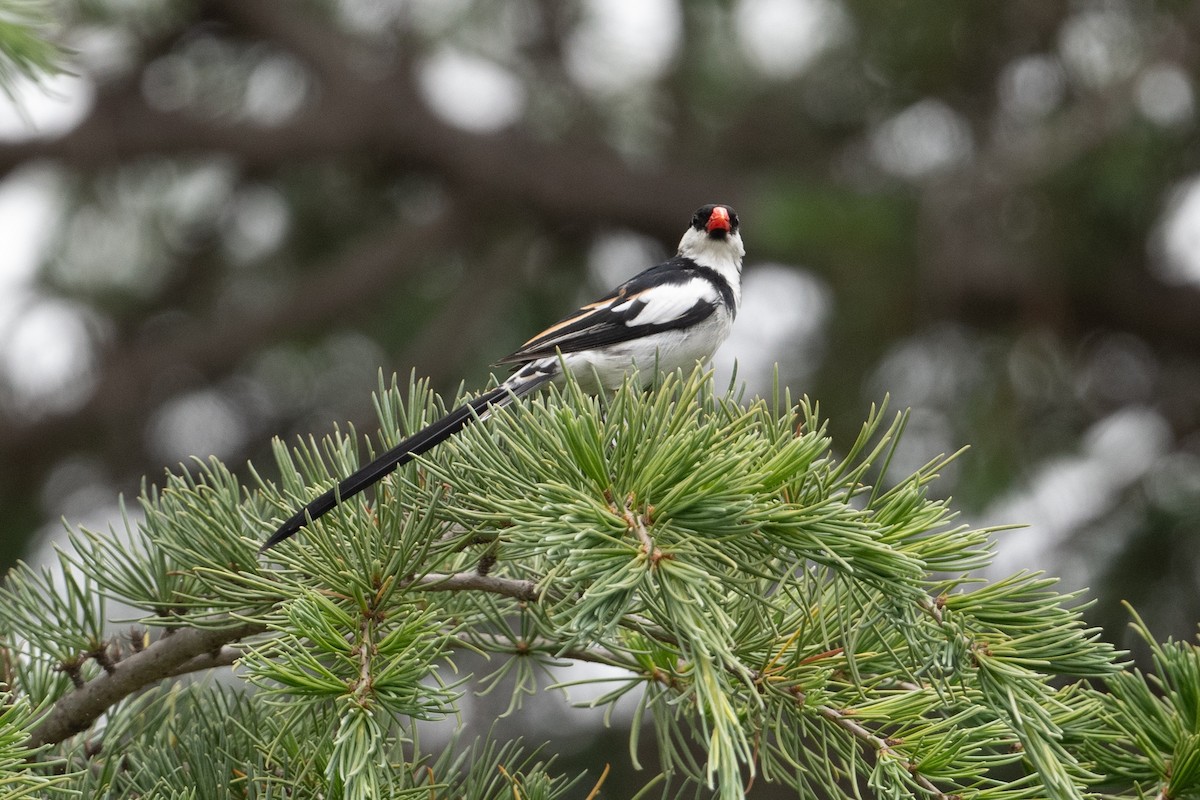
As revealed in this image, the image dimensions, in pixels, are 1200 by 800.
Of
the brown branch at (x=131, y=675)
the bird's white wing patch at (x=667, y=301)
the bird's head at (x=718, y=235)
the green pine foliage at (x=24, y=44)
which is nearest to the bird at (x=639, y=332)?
the bird's white wing patch at (x=667, y=301)

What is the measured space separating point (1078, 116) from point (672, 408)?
3.62 m

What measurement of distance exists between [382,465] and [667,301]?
4.53ft

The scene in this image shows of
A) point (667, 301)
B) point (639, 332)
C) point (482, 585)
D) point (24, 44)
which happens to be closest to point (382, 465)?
point (482, 585)

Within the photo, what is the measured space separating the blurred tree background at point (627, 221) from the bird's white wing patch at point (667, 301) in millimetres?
1784

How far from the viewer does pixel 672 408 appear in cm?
168

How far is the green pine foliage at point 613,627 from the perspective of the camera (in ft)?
4.70

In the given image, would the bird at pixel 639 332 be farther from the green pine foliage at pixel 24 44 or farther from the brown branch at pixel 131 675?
the green pine foliage at pixel 24 44

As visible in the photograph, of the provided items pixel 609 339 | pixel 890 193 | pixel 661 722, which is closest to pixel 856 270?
pixel 890 193

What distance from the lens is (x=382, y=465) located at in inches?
70.5

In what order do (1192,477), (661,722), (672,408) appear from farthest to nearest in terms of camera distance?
1. (1192,477)
2. (661,722)
3. (672,408)

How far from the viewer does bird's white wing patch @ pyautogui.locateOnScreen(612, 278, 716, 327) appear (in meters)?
2.94

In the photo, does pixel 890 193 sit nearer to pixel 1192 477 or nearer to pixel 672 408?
pixel 1192 477

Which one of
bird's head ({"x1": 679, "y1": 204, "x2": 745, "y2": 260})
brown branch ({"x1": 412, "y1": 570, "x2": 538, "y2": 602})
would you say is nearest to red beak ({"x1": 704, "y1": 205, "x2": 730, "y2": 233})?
bird's head ({"x1": 679, "y1": 204, "x2": 745, "y2": 260})

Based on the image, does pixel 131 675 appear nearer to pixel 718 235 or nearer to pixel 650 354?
pixel 650 354
